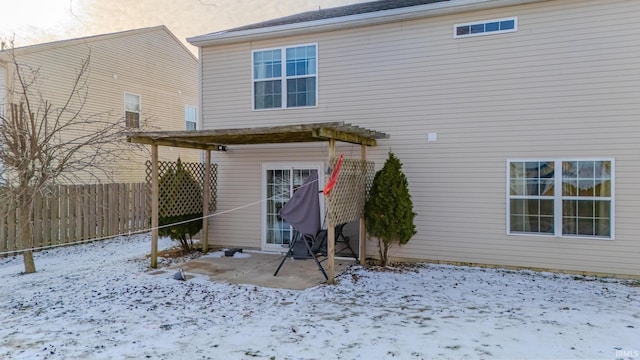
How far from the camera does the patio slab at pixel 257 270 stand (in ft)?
20.2

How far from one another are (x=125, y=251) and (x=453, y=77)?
772cm

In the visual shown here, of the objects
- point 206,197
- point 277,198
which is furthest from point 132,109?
point 277,198

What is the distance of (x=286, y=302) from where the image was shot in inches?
203

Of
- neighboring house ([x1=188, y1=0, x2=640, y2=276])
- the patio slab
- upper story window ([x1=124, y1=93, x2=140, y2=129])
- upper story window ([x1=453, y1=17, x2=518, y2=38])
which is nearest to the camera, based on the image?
the patio slab

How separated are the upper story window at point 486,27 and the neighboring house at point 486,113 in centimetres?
2

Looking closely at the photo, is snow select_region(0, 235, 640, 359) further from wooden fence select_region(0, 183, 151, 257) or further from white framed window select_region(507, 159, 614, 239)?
wooden fence select_region(0, 183, 151, 257)

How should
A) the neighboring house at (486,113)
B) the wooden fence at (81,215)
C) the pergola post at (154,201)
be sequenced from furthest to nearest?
the wooden fence at (81,215) < the pergola post at (154,201) < the neighboring house at (486,113)

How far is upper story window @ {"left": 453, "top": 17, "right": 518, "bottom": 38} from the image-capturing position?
6781 millimetres

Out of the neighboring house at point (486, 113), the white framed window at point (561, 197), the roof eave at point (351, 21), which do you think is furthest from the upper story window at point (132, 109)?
the white framed window at point (561, 197)

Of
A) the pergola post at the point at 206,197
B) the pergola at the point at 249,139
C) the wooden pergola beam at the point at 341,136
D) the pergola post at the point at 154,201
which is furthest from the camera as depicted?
the pergola post at the point at 206,197

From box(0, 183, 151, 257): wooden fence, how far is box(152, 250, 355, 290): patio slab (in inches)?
93.7

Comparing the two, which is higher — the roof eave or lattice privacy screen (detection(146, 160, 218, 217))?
the roof eave

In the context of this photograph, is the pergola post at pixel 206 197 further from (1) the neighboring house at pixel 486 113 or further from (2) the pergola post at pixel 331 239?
(2) the pergola post at pixel 331 239

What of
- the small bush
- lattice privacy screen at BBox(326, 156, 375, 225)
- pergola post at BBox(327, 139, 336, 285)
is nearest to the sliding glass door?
lattice privacy screen at BBox(326, 156, 375, 225)
